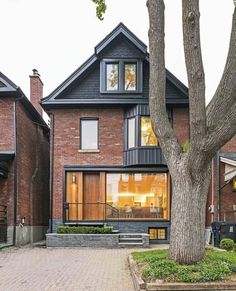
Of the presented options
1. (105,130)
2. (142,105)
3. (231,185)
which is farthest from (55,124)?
(231,185)

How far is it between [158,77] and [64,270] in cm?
554

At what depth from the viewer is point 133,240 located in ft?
59.6

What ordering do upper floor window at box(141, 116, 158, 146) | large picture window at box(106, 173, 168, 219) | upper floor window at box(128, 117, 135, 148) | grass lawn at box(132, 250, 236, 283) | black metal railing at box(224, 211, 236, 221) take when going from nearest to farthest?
grass lawn at box(132, 250, 236, 283), black metal railing at box(224, 211, 236, 221), upper floor window at box(141, 116, 158, 146), upper floor window at box(128, 117, 135, 148), large picture window at box(106, 173, 168, 219)

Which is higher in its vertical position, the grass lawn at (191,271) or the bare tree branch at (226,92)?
the bare tree branch at (226,92)

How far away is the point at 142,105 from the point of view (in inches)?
784

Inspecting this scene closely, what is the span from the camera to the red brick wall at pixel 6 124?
18772 millimetres

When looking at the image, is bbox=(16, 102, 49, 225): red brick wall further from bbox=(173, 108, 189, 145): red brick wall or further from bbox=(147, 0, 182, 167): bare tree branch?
bbox=(147, 0, 182, 167): bare tree branch

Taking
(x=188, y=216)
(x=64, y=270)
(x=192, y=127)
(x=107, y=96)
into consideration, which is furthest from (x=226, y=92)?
(x=107, y=96)

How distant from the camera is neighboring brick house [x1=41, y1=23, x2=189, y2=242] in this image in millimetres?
20281

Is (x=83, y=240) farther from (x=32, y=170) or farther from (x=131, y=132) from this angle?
(x=32, y=170)

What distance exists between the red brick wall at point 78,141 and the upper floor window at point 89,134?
238 mm

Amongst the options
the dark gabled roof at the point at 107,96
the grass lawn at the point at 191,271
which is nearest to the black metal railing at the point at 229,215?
the dark gabled roof at the point at 107,96

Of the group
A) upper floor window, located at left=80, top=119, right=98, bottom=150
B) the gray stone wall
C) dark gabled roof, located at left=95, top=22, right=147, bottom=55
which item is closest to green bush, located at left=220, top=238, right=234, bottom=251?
the gray stone wall

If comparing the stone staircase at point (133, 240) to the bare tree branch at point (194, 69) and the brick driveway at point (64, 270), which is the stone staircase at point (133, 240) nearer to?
the brick driveway at point (64, 270)
